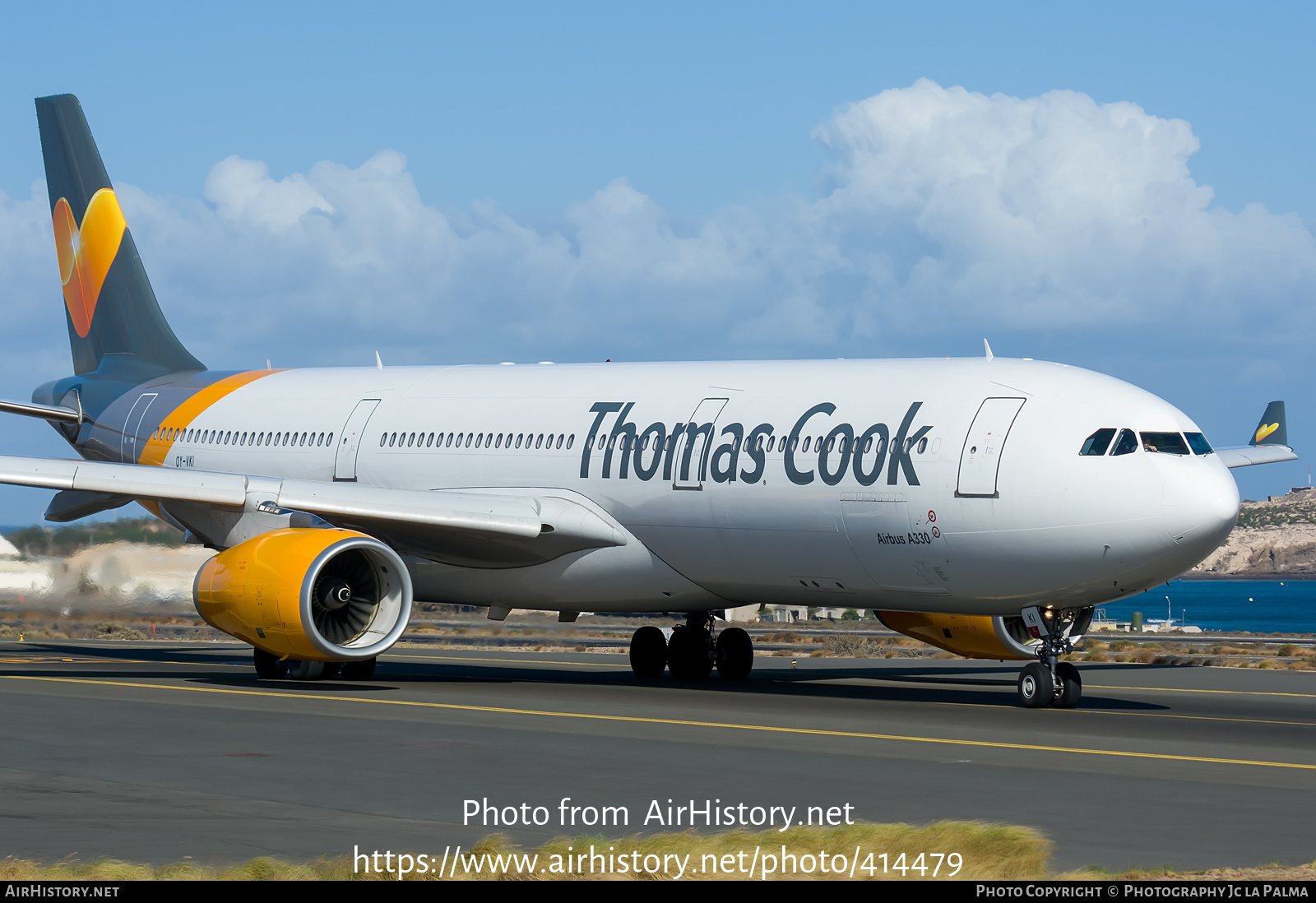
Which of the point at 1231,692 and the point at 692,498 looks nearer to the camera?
the point at 692,498

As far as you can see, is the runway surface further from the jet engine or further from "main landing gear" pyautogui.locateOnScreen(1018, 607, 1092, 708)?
the jet engine

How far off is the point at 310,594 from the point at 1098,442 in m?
9.52

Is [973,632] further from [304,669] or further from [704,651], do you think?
[304,669]

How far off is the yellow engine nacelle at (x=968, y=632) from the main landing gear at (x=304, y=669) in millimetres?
7109

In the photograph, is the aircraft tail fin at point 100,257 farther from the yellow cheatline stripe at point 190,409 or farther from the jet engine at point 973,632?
the jet engine at point 973,632

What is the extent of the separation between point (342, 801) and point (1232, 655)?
26.8m

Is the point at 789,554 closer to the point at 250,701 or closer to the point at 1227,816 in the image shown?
the point at 250,701

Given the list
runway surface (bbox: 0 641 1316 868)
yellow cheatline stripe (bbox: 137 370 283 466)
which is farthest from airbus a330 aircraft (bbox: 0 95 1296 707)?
runway surface (bbox: 0 641 1316 868)

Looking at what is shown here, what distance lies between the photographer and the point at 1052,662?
65.3 feet

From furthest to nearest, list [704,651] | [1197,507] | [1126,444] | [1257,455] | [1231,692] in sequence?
[1257,455] < [704,651] < [1231,692] < [1126,444] < [1197,507]

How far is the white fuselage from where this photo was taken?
61.2 ft

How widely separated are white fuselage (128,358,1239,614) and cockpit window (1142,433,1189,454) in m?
0.11

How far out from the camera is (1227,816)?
1124 centimetres

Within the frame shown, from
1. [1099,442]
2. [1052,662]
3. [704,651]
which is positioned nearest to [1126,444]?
[1099,442]
